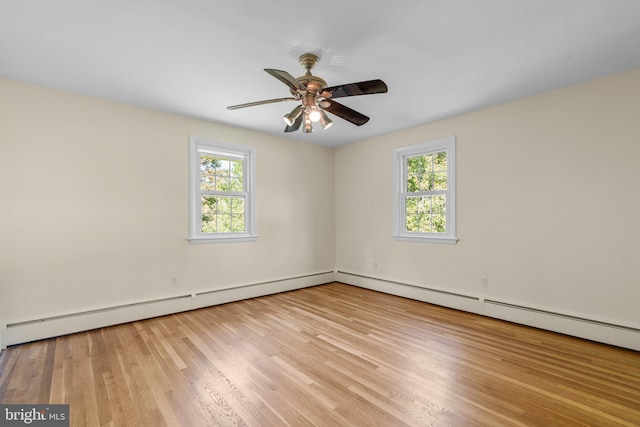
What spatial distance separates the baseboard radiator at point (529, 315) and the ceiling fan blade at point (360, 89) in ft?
9.48

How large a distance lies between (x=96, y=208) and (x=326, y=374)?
298 centimetres

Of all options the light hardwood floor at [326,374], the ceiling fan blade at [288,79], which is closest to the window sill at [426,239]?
the light hardwood floor at [326,374]

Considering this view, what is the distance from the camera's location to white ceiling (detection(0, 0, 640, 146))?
1889 mm

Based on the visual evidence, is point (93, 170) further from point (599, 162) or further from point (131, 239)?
point (599, 162)

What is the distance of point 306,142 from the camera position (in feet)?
17.0

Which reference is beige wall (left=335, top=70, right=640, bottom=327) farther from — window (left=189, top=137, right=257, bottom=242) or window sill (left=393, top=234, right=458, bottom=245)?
window (left=189, top=137, right=257, bottom=242)

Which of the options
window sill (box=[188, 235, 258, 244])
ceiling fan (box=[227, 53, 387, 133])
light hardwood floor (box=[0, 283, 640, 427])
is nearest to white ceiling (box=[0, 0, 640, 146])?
ceiling fan (box=[227, 53, 387, 133])

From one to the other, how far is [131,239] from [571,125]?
4.95m

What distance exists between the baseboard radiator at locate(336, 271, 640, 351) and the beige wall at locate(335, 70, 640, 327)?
0.23 feet

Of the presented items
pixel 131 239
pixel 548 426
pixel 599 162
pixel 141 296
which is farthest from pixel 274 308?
pixel 599 162

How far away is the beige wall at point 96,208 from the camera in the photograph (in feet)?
9.32

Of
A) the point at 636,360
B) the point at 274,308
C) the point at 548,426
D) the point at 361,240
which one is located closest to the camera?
the point at 548,426

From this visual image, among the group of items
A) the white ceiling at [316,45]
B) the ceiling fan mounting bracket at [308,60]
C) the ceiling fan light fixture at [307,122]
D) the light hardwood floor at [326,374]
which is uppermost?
the white ceiling at [316,45]

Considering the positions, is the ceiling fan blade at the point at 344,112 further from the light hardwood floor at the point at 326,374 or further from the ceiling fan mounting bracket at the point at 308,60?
the light hardwood floor at the point at 326,374
